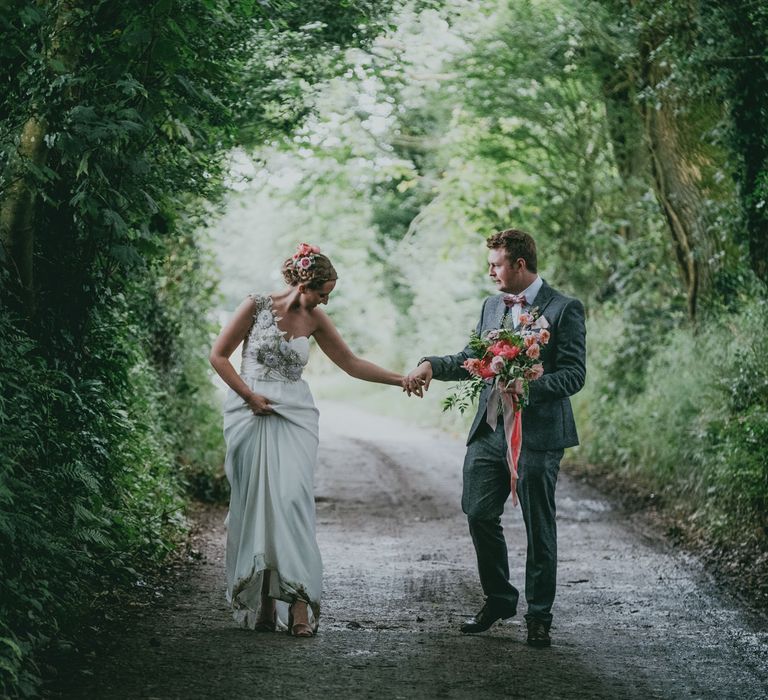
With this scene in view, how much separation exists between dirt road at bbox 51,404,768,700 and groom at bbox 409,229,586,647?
0.93 feet

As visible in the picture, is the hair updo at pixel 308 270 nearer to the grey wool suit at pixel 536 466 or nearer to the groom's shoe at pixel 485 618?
the grey wool suit at pixel 536 466

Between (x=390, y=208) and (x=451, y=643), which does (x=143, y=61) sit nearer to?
(x=451, y=643)

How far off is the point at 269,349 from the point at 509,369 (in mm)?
1551

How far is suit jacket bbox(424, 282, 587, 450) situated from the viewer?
653cm

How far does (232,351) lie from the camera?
6859 mm

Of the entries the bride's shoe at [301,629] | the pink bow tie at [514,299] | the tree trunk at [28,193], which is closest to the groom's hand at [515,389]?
the pink bow tie at [514,299]

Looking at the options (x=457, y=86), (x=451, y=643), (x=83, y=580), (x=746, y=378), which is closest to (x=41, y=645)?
(x=83, y=580)

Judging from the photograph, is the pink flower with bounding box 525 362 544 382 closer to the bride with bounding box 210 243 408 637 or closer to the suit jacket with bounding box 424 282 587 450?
the suit jacket with bounding box 424 282 587 450

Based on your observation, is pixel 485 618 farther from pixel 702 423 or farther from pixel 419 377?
pixel 702 423

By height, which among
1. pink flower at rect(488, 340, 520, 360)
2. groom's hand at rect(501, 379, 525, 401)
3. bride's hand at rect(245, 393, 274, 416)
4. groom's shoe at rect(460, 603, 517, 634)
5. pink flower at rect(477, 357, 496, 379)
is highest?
pink flower at rect(488, 340, 520, 360)

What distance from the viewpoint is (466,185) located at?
74.1ft

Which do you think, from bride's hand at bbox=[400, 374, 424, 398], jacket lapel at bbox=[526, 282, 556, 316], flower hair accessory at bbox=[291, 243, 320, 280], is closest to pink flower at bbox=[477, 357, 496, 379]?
jacket lapel at bbox=[526, 282, 556, 316]

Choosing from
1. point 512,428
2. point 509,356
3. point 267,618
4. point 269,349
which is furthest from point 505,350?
point 267,618

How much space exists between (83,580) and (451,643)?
7.80 ft
